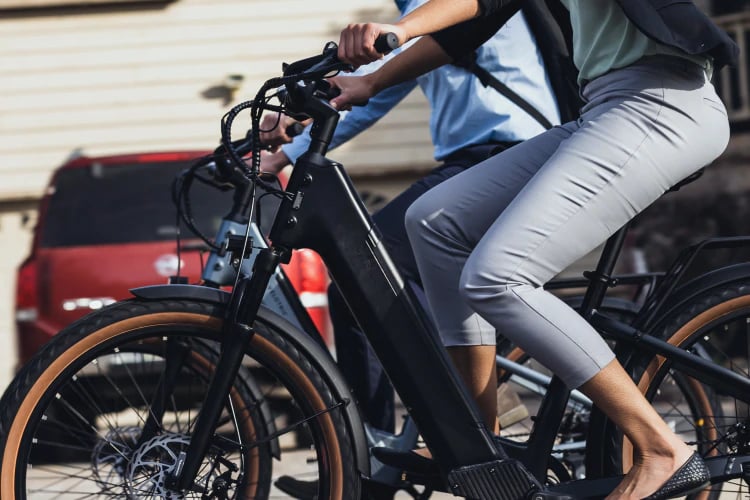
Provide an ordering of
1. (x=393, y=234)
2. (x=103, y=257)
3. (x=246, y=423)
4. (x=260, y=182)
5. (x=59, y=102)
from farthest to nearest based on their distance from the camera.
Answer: (x=59, y=102), (x=103, y=257), (x=393, y=234), (x=246, y=423), (x=260, y=182)

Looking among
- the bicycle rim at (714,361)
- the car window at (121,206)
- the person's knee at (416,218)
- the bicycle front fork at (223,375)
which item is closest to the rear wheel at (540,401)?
the bicycle rim at (714,361)

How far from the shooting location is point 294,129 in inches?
133

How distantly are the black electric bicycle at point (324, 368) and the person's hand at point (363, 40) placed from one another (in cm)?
11

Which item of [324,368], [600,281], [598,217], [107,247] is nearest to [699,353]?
[600,281]

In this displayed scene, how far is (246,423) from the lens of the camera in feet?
10.1

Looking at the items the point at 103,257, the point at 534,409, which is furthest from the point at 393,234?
the point at 103,257

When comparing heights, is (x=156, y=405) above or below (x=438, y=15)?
below

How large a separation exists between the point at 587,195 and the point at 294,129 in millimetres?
1025

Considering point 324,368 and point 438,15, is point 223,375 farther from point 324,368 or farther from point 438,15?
point 438,15

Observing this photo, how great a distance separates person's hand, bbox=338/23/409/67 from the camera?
8.47ft

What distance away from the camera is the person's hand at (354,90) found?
3.03 m

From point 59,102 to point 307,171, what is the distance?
8.03 meters

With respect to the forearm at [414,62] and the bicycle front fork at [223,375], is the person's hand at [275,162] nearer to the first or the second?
the forearm at [414,62]

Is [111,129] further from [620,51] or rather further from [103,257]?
[620,51]
